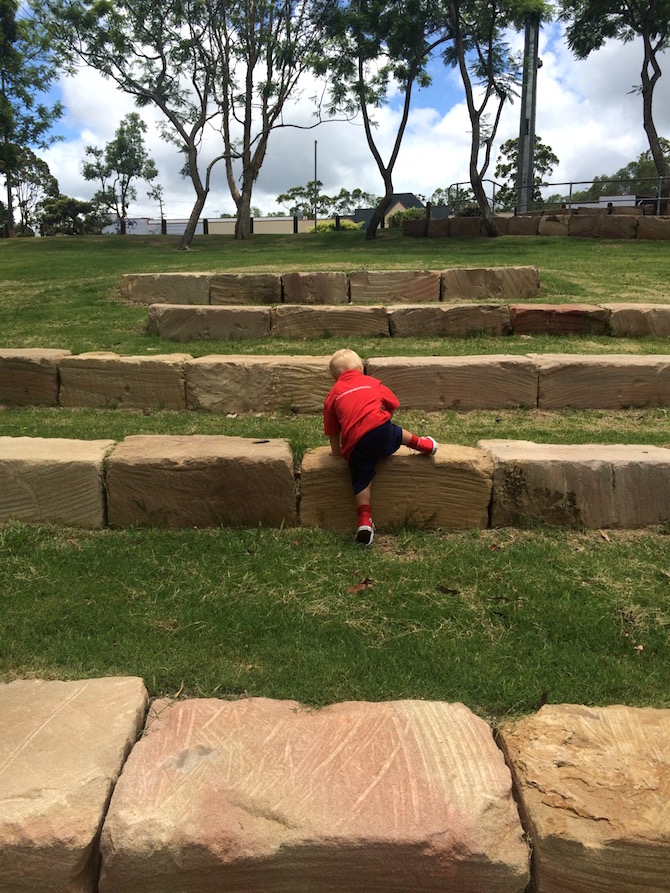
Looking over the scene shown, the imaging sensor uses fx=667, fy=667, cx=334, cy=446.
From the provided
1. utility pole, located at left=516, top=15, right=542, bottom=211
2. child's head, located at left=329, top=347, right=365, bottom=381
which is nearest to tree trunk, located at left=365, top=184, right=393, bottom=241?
utility pole, located at left=516, top=15, right=542, bottom=211

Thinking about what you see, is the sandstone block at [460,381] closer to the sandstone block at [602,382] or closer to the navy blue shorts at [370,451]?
the sandstone block at [602,382]

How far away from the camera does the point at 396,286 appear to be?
33.7 feet

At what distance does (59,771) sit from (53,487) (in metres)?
2.10

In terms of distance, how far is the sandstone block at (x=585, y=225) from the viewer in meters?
19.3

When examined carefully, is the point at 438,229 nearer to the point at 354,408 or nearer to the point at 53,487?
the point at 354,408

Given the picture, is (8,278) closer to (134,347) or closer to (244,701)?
(134,347)

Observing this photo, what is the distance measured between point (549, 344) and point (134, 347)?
4.92m

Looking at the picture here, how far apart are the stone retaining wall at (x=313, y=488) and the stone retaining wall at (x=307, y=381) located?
2317 millimetres

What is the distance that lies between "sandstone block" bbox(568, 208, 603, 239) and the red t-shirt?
58.1 feet

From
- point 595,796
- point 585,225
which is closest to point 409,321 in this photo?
point 595,796

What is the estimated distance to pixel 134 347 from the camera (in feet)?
26.3

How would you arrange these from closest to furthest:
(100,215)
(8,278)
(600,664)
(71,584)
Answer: (600,664) < (71,584) < (8,278) < (100,215)

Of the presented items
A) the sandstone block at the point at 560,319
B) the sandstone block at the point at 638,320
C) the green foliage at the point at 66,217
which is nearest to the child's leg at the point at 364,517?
the sandstone block at the point at 560,319

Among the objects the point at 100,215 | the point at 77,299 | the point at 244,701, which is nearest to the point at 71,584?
the point at 244,701
